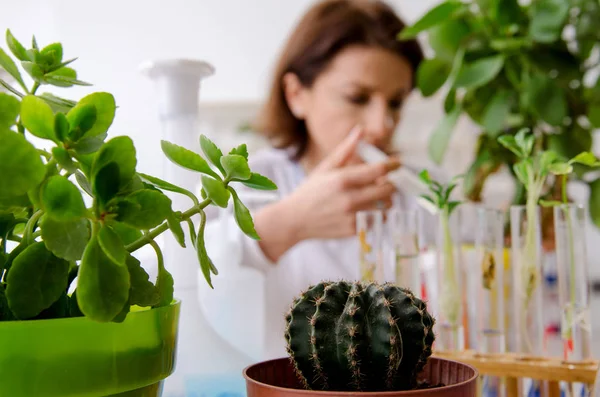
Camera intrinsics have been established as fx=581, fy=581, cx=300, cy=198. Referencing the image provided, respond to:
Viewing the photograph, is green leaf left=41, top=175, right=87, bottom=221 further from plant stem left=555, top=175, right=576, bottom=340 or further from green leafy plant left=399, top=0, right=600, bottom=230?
green leafy plant left=399, top=0, right=600, bottom=230

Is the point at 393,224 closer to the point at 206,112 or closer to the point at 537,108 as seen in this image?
the point at 537,108

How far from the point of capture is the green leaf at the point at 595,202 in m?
0.86

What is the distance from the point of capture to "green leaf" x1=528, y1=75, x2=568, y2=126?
78 centimetres

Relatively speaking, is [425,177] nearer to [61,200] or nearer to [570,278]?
[570,278]

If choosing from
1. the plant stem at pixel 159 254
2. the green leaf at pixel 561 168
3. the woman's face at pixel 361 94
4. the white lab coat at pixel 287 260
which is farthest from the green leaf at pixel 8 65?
the woman's face at pixel 361 94

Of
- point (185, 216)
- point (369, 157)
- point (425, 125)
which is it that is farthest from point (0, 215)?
point (425, 125)

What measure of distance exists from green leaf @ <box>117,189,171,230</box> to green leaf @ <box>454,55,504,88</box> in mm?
630

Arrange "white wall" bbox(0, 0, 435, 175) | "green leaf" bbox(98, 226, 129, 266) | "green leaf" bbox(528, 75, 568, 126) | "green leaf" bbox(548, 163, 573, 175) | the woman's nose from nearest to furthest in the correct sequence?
"green leaf" bbox(98, 226, 129, 266) → "green leaf" bbox(548, 163, 573, 175) → "green leaf" bbox(528, 75, 568, 126) → the woman's nose → "white wall" bbox(0, 0, 435, 175)

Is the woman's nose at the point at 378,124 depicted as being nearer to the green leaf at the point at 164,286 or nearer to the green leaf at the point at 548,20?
the green leaf at the point at 548,20

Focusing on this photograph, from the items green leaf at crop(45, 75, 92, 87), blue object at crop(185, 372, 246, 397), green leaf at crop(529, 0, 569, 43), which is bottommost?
blue object at crop(185, 372, 246, 397)

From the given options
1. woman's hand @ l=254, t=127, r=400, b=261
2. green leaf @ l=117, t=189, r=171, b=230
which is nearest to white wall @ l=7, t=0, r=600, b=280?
woman's hand @ l=254, t=127, r=400, b=261

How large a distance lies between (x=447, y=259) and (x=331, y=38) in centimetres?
92

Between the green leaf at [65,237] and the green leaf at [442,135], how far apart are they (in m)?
0.76

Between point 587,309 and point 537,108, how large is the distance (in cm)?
37
